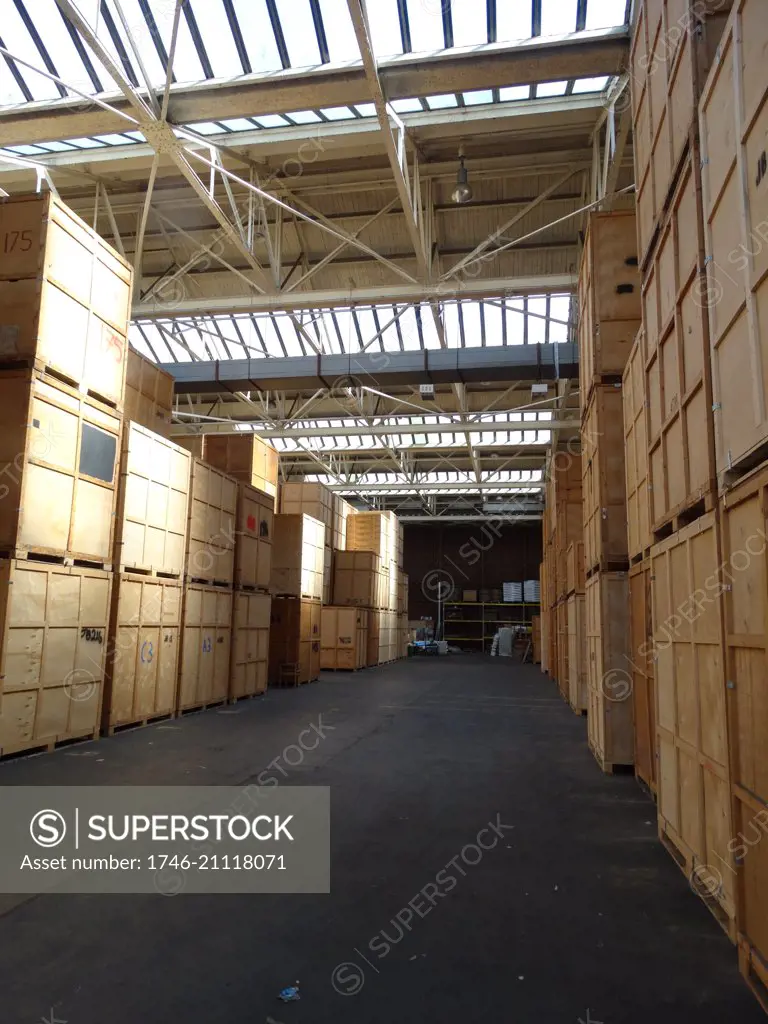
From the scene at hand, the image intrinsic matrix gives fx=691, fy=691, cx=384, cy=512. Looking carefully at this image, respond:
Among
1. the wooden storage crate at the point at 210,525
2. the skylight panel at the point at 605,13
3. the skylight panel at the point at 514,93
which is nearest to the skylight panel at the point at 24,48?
the wooden storage crate at the point at 210,525

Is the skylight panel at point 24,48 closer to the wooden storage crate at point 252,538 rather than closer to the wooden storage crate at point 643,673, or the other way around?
the wooden storage crate at point 252,538

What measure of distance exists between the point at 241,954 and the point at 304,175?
14271 mm

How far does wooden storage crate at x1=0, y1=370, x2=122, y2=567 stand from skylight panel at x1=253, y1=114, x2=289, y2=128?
5.99 metres

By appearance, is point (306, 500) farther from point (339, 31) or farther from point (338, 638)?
point (339, 31)

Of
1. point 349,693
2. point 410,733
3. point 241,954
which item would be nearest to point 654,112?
point 241,954

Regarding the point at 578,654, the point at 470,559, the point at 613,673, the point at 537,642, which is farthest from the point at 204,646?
the point at 470,559

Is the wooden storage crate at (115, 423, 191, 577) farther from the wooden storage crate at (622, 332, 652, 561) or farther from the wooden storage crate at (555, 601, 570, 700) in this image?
the wooden storage crate at (555, 601, 570, 700)

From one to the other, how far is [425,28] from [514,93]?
216 centimetres

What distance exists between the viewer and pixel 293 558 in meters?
17.4

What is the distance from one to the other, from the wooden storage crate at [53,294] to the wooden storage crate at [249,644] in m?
5.52

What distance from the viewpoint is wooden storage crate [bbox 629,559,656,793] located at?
6223 millimetres

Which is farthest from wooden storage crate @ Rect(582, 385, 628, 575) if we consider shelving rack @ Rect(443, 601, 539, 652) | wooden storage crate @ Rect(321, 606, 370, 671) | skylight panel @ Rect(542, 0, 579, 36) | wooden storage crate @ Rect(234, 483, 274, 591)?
shelving rack @ Rect(443, 601, 539, 652)

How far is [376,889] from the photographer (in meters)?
4.05

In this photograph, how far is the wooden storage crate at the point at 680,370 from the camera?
3.96 m
